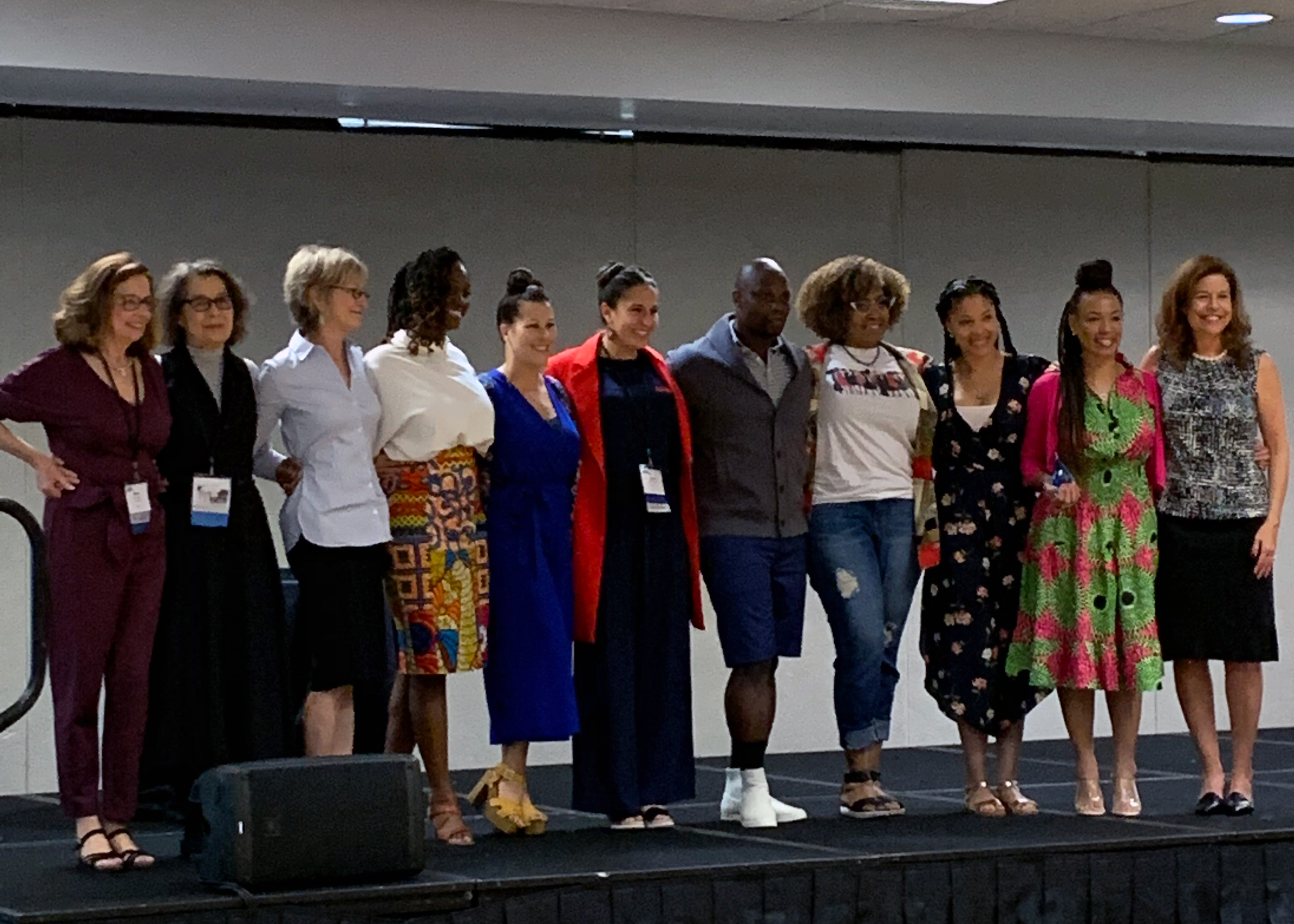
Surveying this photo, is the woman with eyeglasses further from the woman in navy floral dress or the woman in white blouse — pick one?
the woman in white blouse

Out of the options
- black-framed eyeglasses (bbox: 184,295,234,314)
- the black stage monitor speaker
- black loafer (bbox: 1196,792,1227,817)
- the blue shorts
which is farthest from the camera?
black loafer (bbox: 1196,792,1227,817)

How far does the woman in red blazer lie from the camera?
5.33 m

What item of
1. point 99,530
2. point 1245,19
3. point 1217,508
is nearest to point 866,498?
point 1217,508

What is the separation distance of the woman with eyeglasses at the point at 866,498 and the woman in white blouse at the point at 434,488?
96cm

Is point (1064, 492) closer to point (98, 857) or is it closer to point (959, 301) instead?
point (959, 301)

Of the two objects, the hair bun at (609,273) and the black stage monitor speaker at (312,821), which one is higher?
the hair bun at (609,273)

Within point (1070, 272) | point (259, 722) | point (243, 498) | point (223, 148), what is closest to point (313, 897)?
point (259, 722)

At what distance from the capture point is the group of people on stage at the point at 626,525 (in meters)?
4.75

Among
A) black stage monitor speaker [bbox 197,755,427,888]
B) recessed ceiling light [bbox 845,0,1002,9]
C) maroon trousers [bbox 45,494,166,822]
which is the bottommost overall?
black stage monitor speaker [bbox 197,755,427,888]

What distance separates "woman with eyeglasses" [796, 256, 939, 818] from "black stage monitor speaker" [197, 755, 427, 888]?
4.64ft

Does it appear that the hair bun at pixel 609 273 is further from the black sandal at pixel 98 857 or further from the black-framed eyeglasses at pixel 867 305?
the black sandal at pixel 98 857

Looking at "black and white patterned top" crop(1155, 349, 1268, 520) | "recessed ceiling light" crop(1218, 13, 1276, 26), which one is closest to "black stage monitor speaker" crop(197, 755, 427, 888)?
"black and white patterned top" crop(1155, 349, 1268, 520)

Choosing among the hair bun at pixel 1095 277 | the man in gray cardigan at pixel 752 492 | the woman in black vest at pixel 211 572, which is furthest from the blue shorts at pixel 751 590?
the woman in black vest at pixel 211 572

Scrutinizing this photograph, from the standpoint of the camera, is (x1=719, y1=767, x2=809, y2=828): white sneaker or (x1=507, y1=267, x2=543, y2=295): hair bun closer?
(x1=507, y1=267, x2=543, y2=295): hair bun
